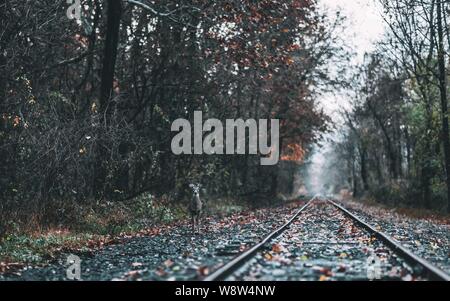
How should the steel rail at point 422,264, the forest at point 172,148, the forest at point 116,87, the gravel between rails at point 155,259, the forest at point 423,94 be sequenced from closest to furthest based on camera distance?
the steel rail at point 422,264
the gravel between rails at point 155,259
the forest at point 172,148
the forest at point 116,87
the forest at point 423,94

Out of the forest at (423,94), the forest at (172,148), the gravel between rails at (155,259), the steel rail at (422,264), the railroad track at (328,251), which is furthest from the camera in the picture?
the forest at (423,94)

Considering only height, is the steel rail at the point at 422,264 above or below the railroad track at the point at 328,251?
above

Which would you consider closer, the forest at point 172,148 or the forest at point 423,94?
the forest at point 172,148

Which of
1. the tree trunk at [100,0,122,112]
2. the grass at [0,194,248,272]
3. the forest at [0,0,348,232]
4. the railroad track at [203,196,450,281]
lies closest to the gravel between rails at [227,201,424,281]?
the railroad track at [203,196,450,281]

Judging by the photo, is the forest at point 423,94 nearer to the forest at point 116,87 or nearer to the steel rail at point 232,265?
the forest at point 116,87

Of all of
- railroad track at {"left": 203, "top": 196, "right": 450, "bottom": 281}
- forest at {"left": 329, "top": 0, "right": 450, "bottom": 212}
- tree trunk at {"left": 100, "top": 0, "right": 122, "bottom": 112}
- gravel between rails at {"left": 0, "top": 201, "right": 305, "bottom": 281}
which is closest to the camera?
railroad track at {"left": 203, "top": 196, "right": 450, "bottom": 281}

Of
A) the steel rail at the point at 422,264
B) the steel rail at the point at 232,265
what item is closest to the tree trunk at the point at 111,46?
the steel rail at the point at 232,265

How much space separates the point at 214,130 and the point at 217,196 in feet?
27.6

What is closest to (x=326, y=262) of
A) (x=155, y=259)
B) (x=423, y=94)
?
(x=155, y=259)

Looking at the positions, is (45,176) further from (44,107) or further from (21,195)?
(44,107)

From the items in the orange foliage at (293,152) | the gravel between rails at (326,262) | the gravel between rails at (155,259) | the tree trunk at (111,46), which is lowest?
the gravel between rails at (155,259)

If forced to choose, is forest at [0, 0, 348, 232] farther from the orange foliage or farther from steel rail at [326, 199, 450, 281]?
the orange foliage

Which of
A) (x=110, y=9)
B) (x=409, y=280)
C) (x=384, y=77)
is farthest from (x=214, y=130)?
(x=384, y=77)

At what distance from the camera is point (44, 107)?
51.7ft
